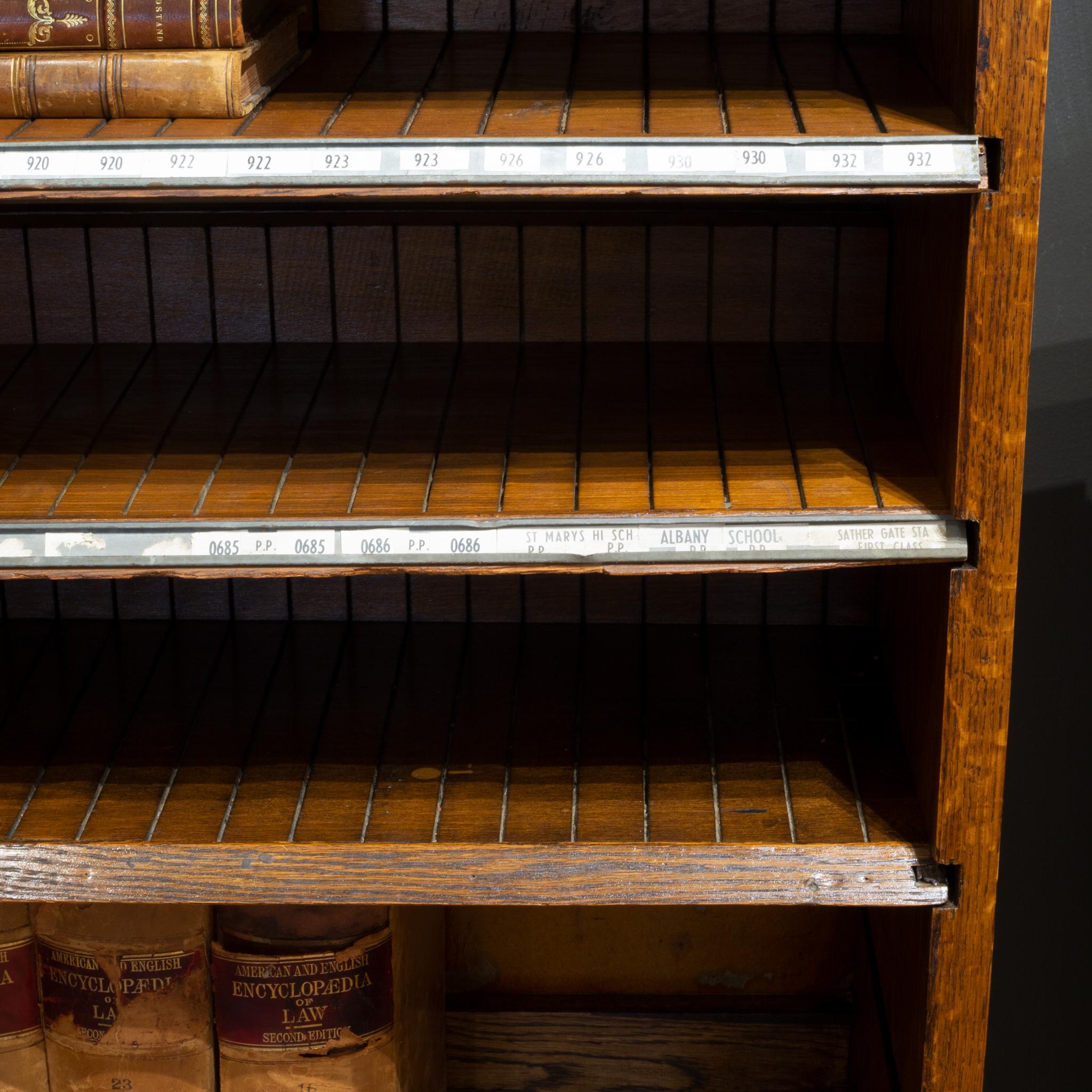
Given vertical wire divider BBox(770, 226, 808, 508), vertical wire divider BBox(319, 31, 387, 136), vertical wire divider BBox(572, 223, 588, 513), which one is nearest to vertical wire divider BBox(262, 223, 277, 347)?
vertical wire divider BBox(319, 31, 387, 136)

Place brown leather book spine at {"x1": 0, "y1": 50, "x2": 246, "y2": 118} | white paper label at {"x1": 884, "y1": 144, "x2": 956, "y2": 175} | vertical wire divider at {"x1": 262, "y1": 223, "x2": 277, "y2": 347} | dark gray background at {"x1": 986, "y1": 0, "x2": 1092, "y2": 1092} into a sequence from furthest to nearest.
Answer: dark gray background at {"x1": 986, "y1": 0, "x2": 1092, "y2": 1092} → vertical wire divider at {"x1": 262, "y1": 223, "x2": 277, "y2": 347} → brown leather book spine at {"x1": 0, "y1": 50, "x2": 246, "y2": 118} → white paper label at {"x1": 884, "y1": 144, "x2": 956, "y2": 175}

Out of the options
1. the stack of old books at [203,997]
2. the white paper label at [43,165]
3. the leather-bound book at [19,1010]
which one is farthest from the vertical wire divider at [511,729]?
the white paper label at [43,165]

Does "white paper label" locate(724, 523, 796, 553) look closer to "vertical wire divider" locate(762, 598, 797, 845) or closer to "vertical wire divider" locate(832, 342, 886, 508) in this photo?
"vertical wire divider" locate(832, 342, 886, 508)

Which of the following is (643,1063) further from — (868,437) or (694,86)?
(694,86)

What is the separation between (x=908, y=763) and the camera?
119cm

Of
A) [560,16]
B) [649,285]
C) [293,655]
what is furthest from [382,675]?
[560,16]

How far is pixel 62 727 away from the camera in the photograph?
1.28 m

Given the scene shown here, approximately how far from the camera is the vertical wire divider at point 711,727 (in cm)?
112

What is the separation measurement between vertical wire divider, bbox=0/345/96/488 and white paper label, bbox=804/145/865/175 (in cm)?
72

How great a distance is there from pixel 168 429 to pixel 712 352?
57cm

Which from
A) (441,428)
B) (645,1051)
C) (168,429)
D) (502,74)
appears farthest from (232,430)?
(645,1051)

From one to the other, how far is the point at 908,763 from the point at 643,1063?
0.69 metres

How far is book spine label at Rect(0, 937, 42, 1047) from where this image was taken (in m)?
1.30

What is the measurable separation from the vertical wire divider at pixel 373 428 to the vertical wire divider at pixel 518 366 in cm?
12
